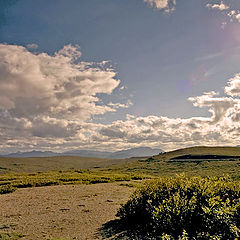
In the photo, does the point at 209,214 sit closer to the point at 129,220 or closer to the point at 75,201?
the point at 129,220

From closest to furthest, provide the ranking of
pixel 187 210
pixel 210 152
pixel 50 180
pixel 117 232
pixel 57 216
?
pixel 187 210
pixel 117 232
pixel 57 216
pixel 50 180
pixel 210 152

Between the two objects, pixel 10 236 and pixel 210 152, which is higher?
pixel 10 236

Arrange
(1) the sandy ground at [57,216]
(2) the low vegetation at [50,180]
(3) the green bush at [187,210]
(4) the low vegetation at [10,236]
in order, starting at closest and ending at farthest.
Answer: (3) the green bush at [187,210] → (4) the low vegetation at [10,236] → (1) the sandy ground at [57,216] → (2) the low vegetation at [50,180]

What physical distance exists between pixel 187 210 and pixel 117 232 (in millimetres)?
3470

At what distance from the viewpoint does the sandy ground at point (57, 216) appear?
11.0 m

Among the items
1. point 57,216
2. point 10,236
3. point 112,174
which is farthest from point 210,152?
point 10,236

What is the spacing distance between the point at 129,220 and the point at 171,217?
2998 mm

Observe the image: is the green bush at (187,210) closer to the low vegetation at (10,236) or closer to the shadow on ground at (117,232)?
the shadow on ground at (117,232)

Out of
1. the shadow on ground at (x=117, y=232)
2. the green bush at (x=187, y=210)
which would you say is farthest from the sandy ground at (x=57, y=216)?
the green bush at (x=187, y=210)

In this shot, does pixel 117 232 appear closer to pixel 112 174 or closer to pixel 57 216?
pixel 57 216

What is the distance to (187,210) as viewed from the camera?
367 inches

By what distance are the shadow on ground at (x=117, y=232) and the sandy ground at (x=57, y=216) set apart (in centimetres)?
15

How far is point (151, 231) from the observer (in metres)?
9.88

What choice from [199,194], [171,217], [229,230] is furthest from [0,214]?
[229,230]
